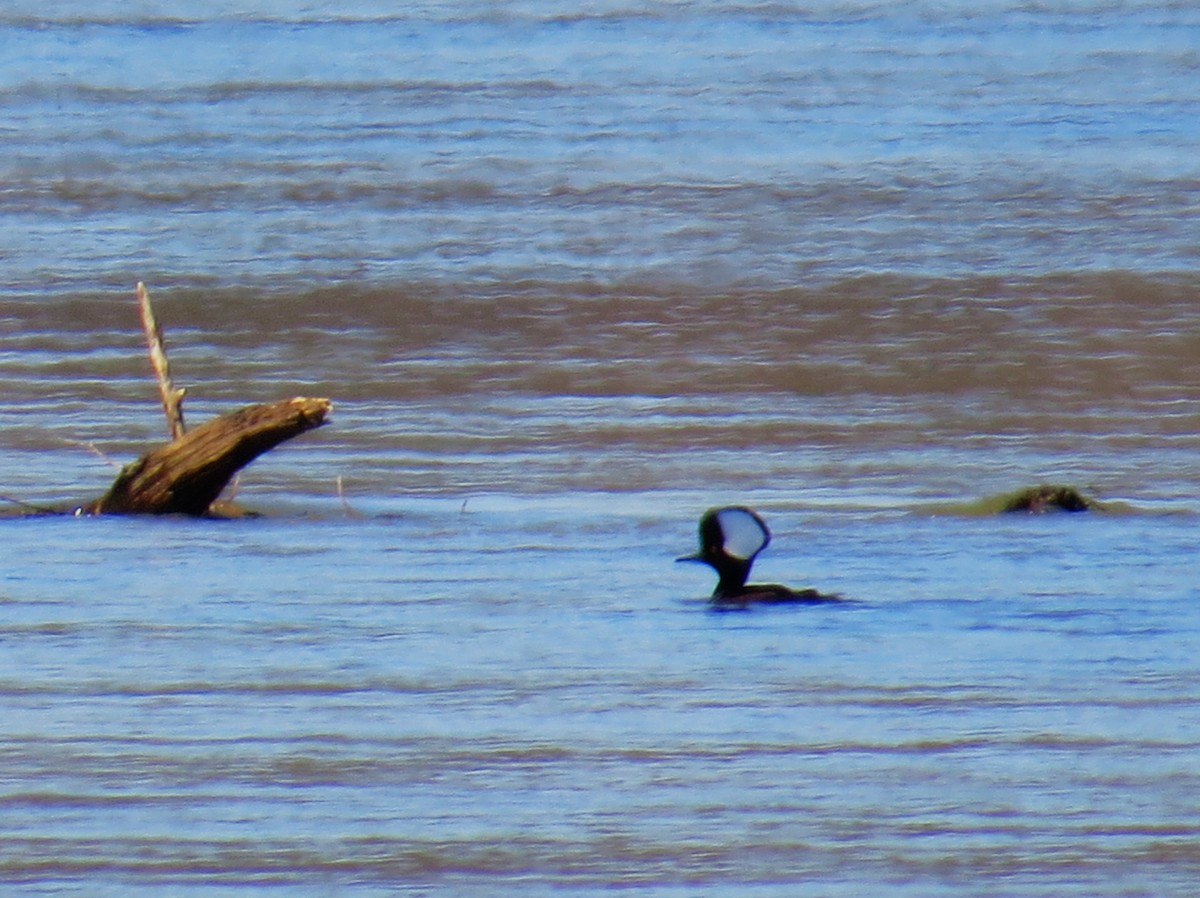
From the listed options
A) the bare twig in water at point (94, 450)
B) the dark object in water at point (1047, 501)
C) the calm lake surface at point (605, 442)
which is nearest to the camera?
the calm lake surface at point (605, 442)

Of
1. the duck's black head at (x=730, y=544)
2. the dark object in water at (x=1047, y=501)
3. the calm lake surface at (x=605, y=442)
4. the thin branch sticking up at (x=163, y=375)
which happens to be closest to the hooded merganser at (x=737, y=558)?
the duck's black head at (x=730, y=544)

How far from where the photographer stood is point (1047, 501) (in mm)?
9453

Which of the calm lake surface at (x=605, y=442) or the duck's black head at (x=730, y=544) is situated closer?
the calm lake surface at (x=605, y=442)

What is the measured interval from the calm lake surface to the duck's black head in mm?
187

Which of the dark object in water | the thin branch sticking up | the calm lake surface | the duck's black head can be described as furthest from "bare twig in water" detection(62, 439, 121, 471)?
the dark object in water

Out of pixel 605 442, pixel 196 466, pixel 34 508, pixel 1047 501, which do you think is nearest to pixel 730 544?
pixel 1047 501

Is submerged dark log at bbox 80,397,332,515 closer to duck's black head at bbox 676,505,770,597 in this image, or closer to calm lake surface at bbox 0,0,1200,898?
calm lake surface at bbox 0,0,1200,898

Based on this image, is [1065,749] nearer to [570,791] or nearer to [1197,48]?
[570,791]

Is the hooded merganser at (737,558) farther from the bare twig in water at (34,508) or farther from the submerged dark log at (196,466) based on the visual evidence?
the bare twig in water at (34,508)

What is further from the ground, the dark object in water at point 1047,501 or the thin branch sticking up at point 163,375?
the thin branch sticking up at point 163,375

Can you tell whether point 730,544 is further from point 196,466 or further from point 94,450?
point 94,450

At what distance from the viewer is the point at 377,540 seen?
9.06 m

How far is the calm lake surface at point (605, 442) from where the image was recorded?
19.7 feet

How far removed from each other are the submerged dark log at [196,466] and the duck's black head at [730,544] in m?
1.71
